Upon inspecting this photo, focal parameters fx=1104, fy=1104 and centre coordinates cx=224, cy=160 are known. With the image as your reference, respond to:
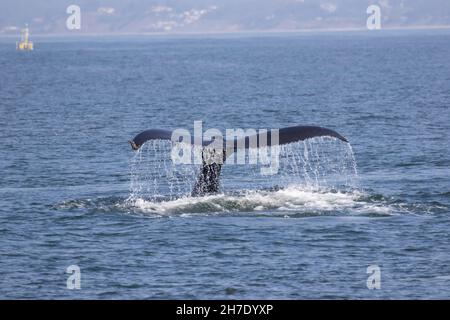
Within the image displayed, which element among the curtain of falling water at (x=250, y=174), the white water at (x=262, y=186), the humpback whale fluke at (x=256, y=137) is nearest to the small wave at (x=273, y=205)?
the white water at (x=262, y=186)

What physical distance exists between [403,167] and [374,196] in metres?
6.10

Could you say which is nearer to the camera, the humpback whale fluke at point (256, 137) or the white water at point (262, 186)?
the humpback whale fluke at point (256, 137)

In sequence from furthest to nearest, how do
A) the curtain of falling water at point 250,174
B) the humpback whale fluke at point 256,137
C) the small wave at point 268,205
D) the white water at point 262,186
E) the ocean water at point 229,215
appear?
the curtain of falling water at point 250,174, the white water at point 262,186, the small wave at point 268,205, the humpback whale fluke at point 256,137, the ocean water at point 229,215

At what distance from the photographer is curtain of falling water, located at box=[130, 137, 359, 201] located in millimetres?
26886

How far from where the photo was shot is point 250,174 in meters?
29.4

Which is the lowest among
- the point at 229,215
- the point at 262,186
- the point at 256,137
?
the point at 229,215

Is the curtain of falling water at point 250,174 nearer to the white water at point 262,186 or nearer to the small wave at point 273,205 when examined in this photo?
the white water at point 262,186

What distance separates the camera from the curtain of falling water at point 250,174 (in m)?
26.9

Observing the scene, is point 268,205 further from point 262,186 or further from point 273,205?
point 262,186

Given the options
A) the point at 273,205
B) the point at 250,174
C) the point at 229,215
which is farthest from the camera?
the point at 250,174

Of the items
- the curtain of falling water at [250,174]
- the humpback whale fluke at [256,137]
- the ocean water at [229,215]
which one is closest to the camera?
the ocean water at [229,215]

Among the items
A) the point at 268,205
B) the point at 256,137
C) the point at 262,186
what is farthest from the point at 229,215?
the point at 262,186

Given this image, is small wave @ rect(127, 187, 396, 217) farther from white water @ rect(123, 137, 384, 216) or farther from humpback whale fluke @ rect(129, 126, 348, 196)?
humpback whale fluke @ rect(129, 126, 348, 196)
